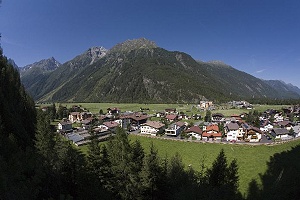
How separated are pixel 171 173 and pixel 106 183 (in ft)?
35.6

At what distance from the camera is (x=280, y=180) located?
39.0 metres

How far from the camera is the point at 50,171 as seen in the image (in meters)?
21.3

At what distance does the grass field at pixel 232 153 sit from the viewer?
1836 inches

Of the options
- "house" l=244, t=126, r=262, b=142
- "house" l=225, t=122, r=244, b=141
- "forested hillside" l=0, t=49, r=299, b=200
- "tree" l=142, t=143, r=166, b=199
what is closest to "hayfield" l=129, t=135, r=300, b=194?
"forested hillside" l=0, t=49, r=299, b=200

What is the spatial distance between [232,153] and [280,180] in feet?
65.6

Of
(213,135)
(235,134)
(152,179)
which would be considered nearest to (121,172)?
(152,179)

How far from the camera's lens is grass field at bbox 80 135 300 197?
153 ft

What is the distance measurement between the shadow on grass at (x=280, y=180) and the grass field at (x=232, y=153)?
4.95ft

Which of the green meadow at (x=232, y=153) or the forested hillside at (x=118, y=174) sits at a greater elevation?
the forested hillside at (x=118, y=174)

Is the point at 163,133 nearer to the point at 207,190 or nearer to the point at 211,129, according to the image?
the point at 211,129

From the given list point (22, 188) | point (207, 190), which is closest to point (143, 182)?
point (207, 190)

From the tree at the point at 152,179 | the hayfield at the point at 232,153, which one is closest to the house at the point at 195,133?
the hayfield at the point at 232,153

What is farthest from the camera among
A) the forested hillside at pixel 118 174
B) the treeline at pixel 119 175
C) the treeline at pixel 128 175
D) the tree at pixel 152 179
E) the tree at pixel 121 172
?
the tree at pixel 152 179

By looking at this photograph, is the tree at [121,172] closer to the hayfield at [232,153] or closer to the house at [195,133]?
the hayfield at [232,153]
